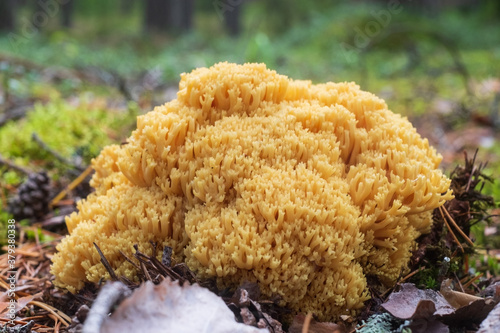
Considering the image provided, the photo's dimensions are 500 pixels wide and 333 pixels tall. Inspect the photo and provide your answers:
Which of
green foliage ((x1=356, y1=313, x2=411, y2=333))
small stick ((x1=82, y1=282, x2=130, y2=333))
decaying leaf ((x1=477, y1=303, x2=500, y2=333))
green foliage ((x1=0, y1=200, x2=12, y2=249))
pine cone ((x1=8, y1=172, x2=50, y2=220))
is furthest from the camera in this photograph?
pine cone ((x1=8, y1=172, x2=50, y2=220))

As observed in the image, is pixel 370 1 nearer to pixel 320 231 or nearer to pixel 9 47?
pixel 9 47

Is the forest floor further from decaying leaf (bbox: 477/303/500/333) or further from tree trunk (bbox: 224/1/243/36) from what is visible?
tree trunk (bbox: 224/1/243/36)

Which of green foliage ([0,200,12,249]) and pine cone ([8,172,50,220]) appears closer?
green foliage ([0,200,12,249])

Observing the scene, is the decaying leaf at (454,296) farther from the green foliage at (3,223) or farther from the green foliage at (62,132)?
the green foliage at (62,132)

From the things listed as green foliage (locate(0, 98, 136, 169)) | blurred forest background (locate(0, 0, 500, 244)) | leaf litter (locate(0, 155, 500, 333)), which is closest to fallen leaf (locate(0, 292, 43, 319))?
leaf litter (locate(0, 155, 500, 333))

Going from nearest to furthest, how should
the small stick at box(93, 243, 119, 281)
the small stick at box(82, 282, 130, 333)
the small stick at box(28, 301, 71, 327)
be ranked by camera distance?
the small stick at box(82, 282, 130, 333) → the small stick at box(93, 243, 119, 281) → the small stick at box(28, 301, 71, 327)

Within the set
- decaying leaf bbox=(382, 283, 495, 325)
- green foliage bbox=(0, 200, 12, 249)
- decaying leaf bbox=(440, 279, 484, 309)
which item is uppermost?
decaying leaf bbox=(440, 279, 484, 309)

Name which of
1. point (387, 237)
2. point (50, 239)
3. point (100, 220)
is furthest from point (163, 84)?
point (387, 237)
